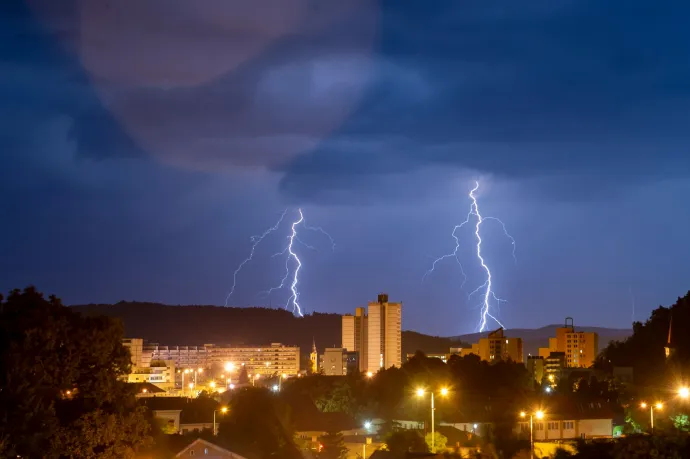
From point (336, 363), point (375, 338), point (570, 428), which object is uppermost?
point (375, 338)

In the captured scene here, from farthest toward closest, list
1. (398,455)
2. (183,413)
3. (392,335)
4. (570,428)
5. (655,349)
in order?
1. (392,335)
2. (655,349)
3. (183,413)
4. (570,428)
5. (398,455)

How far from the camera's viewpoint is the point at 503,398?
4969 centimetres

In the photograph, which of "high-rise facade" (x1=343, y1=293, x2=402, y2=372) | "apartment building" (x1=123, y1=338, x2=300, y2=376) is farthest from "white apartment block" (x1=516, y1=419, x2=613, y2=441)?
"apartment building" (x1=123, y1=338, x2=300, y2=376)

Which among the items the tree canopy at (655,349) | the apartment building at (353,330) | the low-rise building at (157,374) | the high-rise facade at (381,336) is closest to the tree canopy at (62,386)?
the tree canopy at (655,349)

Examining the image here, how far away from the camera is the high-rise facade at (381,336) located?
4815 inches

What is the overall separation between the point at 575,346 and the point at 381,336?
31135 millimetres

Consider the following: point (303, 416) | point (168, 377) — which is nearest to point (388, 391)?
point (303, 416)

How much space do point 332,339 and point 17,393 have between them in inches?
6916

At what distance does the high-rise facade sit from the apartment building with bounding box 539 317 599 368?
71.8 ft

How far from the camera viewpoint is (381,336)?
12388 centimetres

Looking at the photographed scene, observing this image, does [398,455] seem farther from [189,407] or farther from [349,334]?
[349,334]

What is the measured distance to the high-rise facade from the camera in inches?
4815

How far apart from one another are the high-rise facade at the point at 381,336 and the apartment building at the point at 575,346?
2187 cm

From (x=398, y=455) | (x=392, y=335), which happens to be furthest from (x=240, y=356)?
(x=398, y=455)
